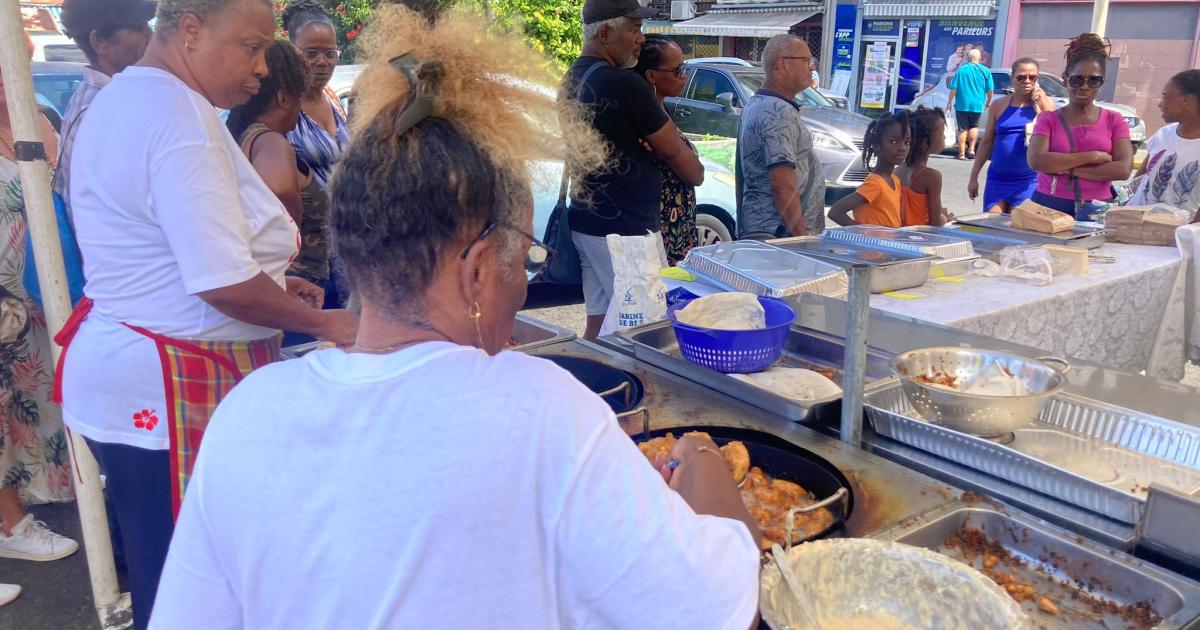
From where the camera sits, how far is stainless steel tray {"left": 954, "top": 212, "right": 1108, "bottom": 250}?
389 cm

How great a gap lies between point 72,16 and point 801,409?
278cm

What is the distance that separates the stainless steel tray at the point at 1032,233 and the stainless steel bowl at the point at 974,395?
2195 millimetres

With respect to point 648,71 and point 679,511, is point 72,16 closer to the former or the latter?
point 648,71

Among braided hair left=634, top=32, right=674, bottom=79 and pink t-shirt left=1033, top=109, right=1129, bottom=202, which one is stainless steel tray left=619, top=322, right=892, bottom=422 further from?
pink t-shirt left=1033, top=109, right=1129, bottom=202

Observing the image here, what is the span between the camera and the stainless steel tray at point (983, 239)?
3.75m

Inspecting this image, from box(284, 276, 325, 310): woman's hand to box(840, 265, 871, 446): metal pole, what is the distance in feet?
4.52

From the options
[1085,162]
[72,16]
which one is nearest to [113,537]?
[72,16]

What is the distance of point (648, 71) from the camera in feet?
12.4

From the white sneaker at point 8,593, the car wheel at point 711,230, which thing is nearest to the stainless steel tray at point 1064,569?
the white sneaker at point 8,593

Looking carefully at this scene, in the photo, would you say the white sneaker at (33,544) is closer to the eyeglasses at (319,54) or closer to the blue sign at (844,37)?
the eyeglasses at (319,54)

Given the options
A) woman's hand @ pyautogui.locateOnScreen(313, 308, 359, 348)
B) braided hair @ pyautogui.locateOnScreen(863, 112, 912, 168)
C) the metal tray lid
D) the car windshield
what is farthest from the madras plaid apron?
the car windshield

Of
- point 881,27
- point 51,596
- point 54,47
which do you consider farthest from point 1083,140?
point 881,27

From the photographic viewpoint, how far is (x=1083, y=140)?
4.62 metres

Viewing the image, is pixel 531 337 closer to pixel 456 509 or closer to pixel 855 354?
pixel 855 354
